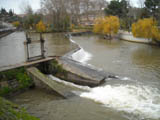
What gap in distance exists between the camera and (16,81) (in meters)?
8.45

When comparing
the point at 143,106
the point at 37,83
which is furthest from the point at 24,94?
the point at 143,106

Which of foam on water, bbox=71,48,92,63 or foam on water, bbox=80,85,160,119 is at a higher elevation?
foam on water, bbox=71,48,92,63

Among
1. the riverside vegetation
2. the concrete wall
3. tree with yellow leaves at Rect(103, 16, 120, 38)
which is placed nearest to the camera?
the riverside vegetation

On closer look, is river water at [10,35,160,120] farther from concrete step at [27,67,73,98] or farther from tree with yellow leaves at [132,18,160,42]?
tree with yellow leaves at [132,18,160,42]

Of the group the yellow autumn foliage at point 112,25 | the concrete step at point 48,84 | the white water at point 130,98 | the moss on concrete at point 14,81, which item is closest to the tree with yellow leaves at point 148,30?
the yellow autumn foliage at point 112,25

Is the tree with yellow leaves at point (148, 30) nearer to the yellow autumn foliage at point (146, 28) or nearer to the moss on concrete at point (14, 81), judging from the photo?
the yellow autumn foliage at point (146, 28)

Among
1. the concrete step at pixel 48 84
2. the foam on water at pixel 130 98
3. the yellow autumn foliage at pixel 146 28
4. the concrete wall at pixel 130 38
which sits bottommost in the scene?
the foam on water at pixel 130 98

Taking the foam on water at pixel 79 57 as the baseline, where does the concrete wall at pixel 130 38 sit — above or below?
above

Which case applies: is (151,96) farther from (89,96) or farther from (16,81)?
(16,81)

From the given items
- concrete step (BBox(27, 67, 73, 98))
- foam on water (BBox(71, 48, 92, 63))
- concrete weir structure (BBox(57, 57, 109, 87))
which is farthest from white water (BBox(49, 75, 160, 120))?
foam on water (BBox(71, 48, 92, 63))

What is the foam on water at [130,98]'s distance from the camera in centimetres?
634

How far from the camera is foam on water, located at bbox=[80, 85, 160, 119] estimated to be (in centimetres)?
634

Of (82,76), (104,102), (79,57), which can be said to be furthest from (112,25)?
(104,102)

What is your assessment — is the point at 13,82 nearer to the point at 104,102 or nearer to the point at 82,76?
the point at 82,76
